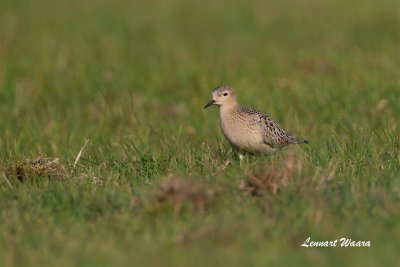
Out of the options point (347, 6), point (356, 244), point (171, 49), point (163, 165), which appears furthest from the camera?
point (347, 6)

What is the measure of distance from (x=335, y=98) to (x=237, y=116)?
9.15 ft

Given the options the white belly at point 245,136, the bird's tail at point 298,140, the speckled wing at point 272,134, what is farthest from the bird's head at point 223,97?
the bird's tail at point 298,140

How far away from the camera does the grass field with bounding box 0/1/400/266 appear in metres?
5.94

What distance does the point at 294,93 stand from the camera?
1160cm

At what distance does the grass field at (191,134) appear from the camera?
594cm

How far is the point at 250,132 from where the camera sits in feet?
28.4

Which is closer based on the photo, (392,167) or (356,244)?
(356,244)

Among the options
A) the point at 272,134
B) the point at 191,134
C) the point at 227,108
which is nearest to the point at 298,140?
the point at 272,134

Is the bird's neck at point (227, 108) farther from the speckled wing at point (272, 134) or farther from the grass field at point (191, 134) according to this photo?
the grass field at point (191, 134)

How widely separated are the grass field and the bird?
0.46 ft

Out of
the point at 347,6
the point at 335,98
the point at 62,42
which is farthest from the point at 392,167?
the point at 347,6

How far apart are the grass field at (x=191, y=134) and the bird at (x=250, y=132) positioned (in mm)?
139

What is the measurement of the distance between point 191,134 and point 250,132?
5.31ft

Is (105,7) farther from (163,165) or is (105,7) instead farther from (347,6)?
(163,165)
